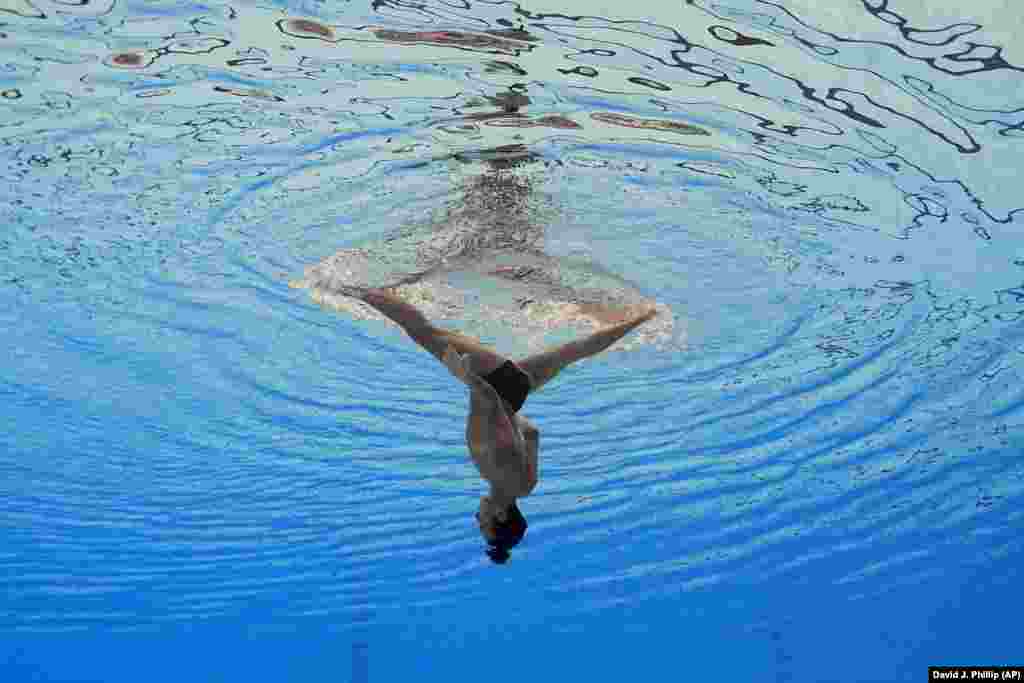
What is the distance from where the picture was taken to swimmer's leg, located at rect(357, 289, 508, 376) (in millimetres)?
9266

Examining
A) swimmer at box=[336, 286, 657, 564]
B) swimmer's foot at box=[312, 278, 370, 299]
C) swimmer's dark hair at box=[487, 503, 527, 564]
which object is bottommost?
swimmer's foot at box=[312, 278, 370, 299]

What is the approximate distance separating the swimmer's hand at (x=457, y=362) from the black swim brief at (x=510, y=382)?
8.6 inches

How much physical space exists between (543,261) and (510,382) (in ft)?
13.0

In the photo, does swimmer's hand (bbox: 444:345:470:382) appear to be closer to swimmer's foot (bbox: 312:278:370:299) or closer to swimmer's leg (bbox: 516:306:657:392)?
swimmer's leg (bbox: 516:306:657:392)

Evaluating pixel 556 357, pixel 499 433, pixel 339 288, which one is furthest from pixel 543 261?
pixel 499 433

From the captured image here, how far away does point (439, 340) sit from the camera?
10.0 metres

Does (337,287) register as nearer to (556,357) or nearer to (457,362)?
(556,357)

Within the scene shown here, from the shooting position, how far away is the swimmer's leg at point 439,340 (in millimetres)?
9266

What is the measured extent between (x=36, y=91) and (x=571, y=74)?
18.9ft

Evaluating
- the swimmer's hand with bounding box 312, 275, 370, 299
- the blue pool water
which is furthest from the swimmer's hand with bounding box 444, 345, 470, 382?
the swimmer's hand with bounding box 312, 275, 370, 299

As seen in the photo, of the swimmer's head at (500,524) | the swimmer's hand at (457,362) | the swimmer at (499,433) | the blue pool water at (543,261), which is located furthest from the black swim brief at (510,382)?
the blue pool water at (543,261)

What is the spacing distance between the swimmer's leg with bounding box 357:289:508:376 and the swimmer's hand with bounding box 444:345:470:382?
0.09 metres

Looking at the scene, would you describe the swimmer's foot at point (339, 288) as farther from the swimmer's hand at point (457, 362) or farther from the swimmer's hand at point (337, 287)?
the swimmer's hand at point (457, 362)

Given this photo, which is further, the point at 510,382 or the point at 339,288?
the point at 339,288
